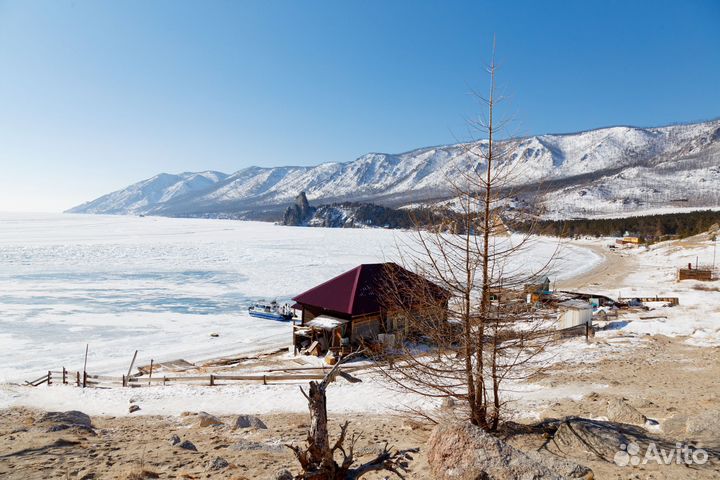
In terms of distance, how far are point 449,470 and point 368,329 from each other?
Answer: 1503cm

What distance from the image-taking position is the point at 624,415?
9742mm

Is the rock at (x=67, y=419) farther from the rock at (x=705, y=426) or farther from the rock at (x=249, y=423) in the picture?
the rock at (x=705, y=426)

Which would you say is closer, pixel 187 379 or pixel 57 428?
pixel 57 428

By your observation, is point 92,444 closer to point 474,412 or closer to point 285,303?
point 474,412

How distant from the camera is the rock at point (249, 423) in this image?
11.5 meters

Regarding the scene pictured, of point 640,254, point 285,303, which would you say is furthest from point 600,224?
point 285,303

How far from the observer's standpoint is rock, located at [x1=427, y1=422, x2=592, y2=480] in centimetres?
606

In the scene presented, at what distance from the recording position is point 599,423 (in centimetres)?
825

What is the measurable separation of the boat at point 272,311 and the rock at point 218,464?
21.5 meters

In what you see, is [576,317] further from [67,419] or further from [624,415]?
[67,419]

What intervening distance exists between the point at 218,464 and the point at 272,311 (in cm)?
2265

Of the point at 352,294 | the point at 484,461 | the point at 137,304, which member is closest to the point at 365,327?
the point at 352,294

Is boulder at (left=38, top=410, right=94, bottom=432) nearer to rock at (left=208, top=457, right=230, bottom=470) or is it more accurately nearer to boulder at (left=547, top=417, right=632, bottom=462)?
rock at (left=208, top=457, right=230, bottom=470)

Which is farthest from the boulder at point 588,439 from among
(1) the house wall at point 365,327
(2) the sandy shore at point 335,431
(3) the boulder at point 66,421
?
(1) the house wall at point 365,327
